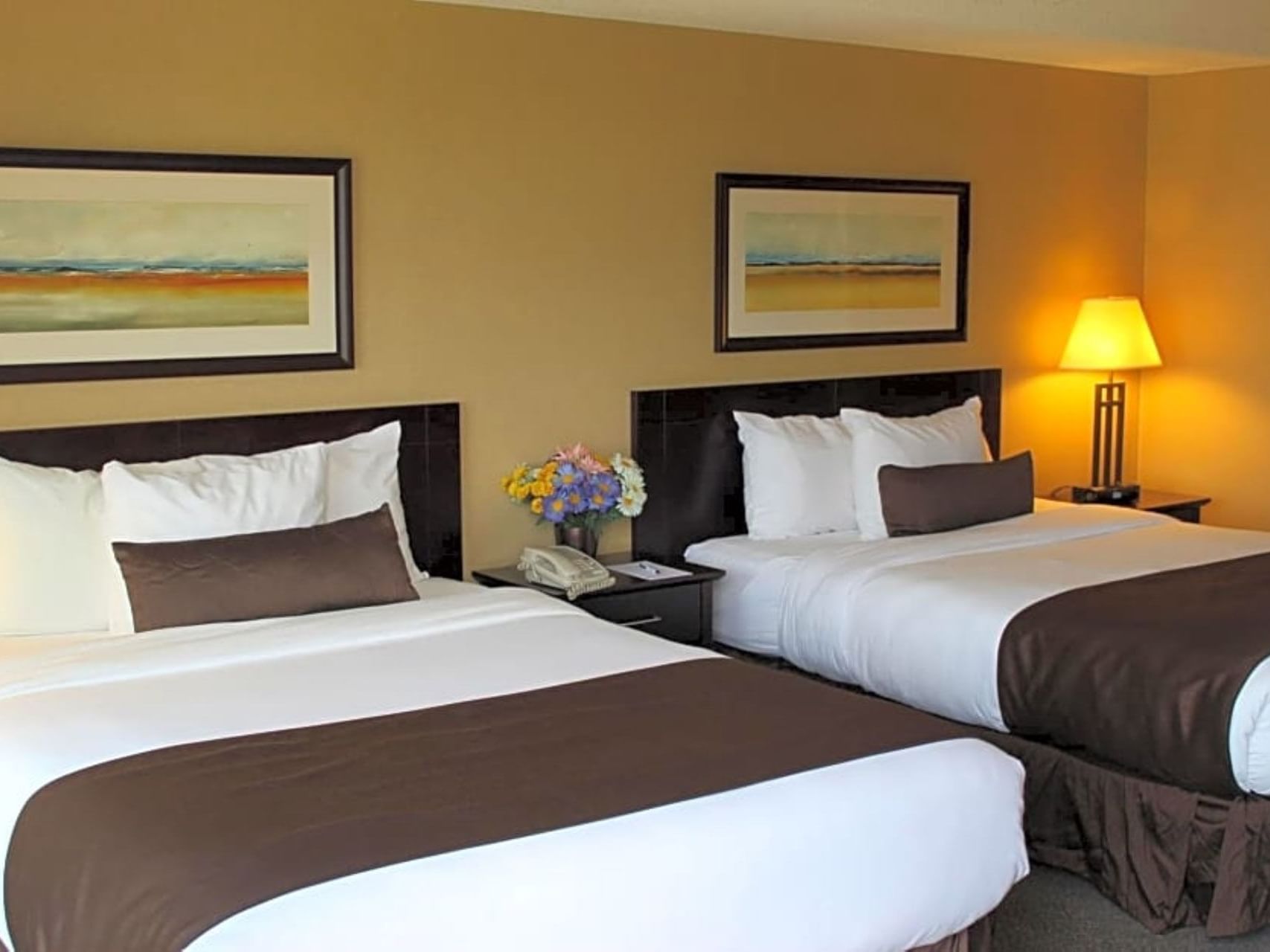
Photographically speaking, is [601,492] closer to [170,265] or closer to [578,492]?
[578,492]

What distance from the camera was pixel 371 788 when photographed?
2668mm

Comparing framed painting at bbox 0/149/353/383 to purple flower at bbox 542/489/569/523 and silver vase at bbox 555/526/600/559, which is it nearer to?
purple flower at bbox 542/489/569/523

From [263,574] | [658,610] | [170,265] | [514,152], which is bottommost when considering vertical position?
[658,610]

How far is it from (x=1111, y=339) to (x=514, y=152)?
259cm

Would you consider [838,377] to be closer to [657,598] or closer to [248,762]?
[657,598]

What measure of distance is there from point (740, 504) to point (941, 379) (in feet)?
3.42

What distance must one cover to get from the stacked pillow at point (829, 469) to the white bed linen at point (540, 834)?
148 cm

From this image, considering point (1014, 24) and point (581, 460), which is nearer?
point (581, 460)

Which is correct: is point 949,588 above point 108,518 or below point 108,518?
below

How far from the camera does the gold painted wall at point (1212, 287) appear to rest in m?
6.20

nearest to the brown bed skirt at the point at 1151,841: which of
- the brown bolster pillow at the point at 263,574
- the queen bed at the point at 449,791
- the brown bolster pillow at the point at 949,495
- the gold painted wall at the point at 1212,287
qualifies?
the queen bed at the point at 449,791

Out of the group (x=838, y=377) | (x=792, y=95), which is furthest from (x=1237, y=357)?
(x=792, y=95)

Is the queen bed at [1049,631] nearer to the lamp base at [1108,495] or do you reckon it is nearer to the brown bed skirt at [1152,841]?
the brown bed skirt at [1152,841]

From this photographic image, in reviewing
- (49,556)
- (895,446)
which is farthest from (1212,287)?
(49,556)
